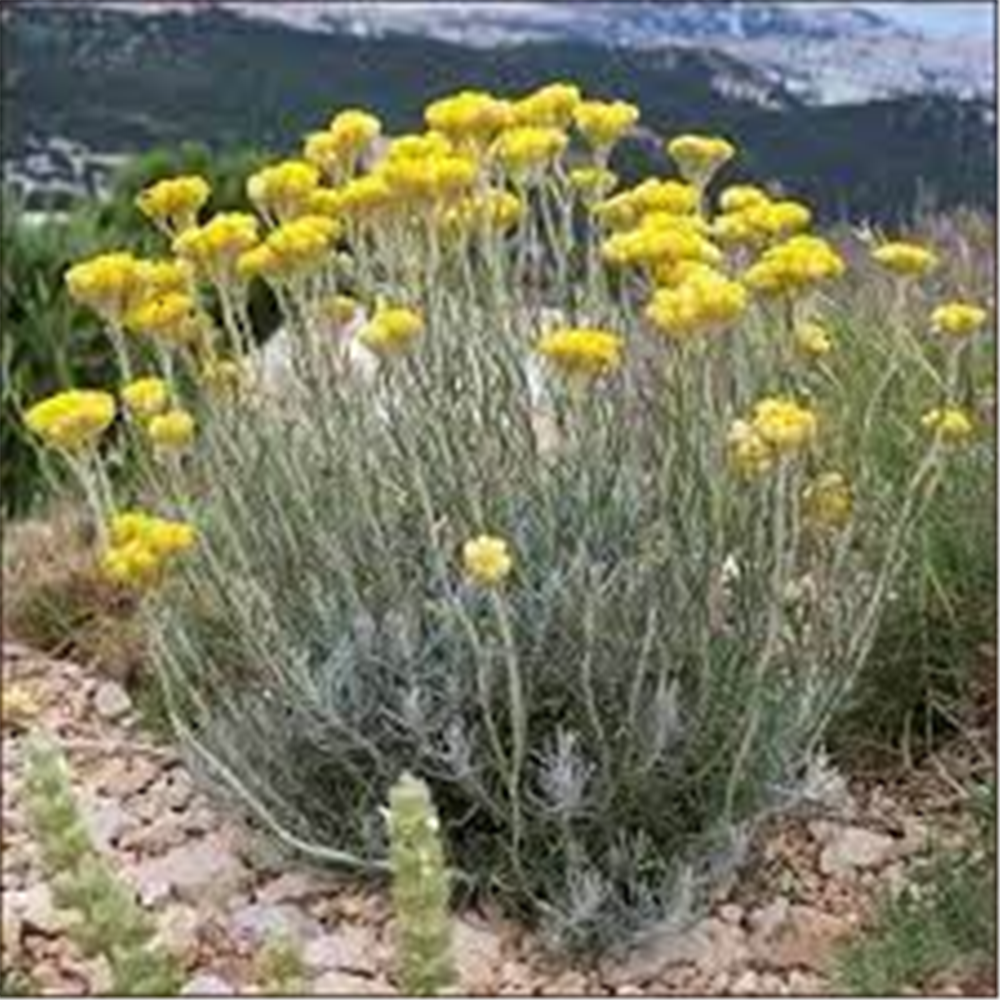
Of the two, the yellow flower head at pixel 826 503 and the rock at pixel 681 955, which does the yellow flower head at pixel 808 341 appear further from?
the rock at pixel 681 955

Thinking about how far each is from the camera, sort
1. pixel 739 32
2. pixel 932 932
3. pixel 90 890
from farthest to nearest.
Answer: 1. pixel 739 32
2. pixel 932 932
3. pixel 90 890

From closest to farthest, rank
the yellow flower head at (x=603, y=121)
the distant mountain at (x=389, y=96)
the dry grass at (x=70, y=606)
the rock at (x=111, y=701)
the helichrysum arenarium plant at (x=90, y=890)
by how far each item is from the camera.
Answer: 1. the helichrysum arenarium plant at (x=90, y=890)
2. the yellow flower head at (x=603, y=121)
3. the rock at (x=111, y=701)
4. the dry grass at (x=70, y=606)
5. the distant mountain at (x=389, y=96)

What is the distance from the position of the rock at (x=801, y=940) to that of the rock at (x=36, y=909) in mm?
1219

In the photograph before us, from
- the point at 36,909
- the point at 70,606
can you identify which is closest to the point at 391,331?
the point at 36,909

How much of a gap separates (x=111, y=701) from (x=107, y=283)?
6.23 ft

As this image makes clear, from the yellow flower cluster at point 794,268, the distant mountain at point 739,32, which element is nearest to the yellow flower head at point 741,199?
the yellow flower cluster at point 794,268

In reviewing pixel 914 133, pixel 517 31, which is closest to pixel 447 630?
pixel 914 133

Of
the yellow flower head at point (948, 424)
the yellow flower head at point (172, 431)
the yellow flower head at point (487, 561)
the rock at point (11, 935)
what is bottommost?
the rock at point (11, 935)

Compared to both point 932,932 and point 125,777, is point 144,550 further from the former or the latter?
point 125,777

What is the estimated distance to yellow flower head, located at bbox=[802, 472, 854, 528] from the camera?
182 inches

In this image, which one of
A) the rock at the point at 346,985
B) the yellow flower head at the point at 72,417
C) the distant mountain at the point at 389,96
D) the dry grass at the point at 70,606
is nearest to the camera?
the yellow flower head at the point at 72,417

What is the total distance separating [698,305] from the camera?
3986mm

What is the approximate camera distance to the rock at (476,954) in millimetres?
4348

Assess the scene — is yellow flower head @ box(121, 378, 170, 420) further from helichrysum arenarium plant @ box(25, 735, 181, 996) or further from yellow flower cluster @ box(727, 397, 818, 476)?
helichrysum arenarium plant @ box(25, 735, 181, 996)
